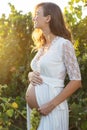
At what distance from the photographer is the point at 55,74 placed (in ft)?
18.0

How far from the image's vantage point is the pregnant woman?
544cm

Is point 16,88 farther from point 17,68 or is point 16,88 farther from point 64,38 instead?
point 64,38

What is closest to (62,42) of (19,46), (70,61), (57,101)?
(70,61)

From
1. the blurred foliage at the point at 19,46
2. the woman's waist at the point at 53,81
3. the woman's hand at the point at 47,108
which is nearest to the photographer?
the woman's hand at the point at 47,108

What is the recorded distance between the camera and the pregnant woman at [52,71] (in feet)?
17.8

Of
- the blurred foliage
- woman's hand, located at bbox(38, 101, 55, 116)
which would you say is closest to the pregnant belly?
woman's hand, located at bbox(38, 101, 55, 116)

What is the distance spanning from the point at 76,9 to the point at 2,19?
37.4 inches

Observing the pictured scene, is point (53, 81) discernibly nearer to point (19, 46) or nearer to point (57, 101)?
point (57, 101)

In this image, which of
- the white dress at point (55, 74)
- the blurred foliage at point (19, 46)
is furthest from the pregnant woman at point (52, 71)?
the blurred foliage at point (19, 46)

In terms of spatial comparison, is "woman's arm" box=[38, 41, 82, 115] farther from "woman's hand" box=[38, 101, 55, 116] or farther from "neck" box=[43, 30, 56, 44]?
"neck" box=[43, 30, 56, 44]

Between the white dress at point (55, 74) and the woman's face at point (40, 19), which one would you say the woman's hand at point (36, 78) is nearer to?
the white dress at point (55, 74)

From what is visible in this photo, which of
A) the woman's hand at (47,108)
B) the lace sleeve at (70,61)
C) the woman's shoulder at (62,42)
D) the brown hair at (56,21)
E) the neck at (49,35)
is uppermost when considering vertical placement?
the brown hair at (56,21)

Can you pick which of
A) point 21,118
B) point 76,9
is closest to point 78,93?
point 21,118

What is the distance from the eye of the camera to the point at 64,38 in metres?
5.59
